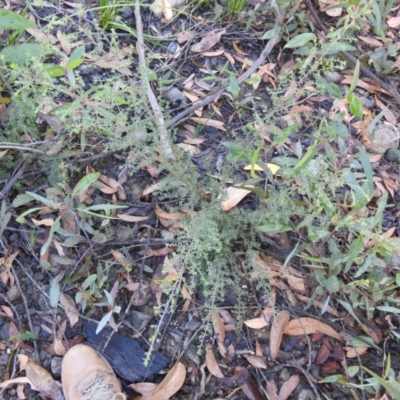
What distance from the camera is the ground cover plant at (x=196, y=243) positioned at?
1.41 m

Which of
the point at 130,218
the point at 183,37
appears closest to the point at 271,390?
the point at 130,218

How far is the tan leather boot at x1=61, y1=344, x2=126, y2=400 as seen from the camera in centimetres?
149

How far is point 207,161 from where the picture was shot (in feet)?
5.98

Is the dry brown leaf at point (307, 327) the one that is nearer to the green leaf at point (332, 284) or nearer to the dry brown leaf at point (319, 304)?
the dry brown leaf at point (319, 304)

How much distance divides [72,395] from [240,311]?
0.62 m

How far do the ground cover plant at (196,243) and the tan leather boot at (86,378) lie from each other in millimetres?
54

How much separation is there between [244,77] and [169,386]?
125 centimetres

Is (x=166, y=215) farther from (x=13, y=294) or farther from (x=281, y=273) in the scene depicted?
(x=13, y=294)

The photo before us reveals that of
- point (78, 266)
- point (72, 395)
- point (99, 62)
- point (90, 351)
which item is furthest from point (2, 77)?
point (72, 395)

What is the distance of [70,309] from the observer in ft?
5.22

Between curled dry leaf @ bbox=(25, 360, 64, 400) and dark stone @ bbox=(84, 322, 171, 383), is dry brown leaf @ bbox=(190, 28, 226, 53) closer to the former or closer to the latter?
dark stone @ bbox=(84, 322, 171, 383)

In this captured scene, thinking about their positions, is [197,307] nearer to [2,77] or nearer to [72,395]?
[72,395]

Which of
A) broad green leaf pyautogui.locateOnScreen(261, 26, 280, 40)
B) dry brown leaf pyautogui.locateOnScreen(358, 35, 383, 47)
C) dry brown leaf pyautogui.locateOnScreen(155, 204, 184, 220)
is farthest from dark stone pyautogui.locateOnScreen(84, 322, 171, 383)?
dry brown leaf pyautogui.locateOnScreen(358, 35, 383, 47)

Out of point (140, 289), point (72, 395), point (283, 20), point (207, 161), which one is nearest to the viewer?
point (72, 395)
